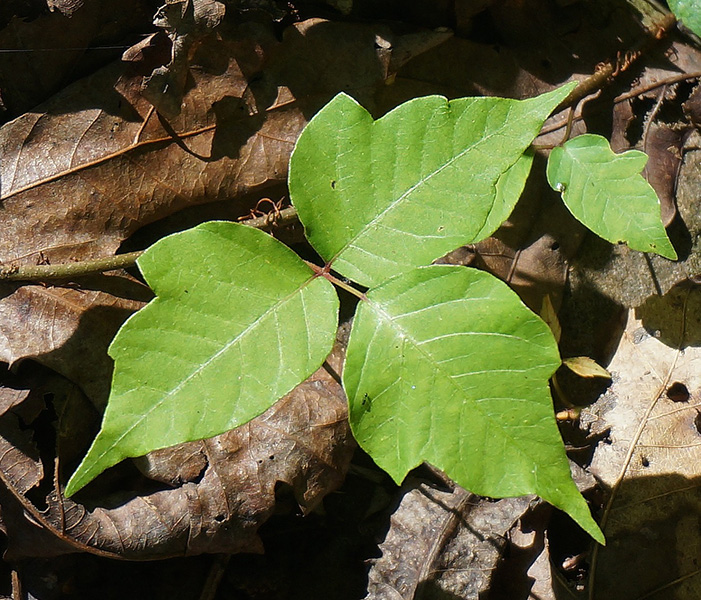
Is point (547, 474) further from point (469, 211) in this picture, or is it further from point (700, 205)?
point (700, 205)

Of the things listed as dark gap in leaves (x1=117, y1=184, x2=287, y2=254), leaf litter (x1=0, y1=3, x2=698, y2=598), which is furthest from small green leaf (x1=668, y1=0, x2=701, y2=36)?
dark gap in leaves (x1=117, y1=184, x2=287, y2=254)

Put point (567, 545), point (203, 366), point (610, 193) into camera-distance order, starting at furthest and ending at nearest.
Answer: point (567, 545) < point (610, 193) < point (203, 366)

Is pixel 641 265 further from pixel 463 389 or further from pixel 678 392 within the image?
pixel 463 389

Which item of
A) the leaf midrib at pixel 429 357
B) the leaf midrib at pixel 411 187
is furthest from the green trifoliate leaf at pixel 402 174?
the leaf midrib at pixel 429 357

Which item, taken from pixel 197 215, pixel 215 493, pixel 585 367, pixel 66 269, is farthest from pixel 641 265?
pixel 66 269

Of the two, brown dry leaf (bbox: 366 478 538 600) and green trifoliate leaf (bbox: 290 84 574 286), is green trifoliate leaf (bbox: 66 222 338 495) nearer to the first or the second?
green trifoliate leaf (bbox: 290 84 574 286)

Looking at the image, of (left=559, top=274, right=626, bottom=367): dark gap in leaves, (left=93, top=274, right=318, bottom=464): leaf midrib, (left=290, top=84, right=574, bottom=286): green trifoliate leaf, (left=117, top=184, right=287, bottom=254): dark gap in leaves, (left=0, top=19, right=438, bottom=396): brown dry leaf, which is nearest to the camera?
(left=93, top=274, right=318, bottom=464): leaf midrib

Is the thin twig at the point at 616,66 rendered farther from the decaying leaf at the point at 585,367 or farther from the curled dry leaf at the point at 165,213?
the decaying leaf at the point at 585,367
